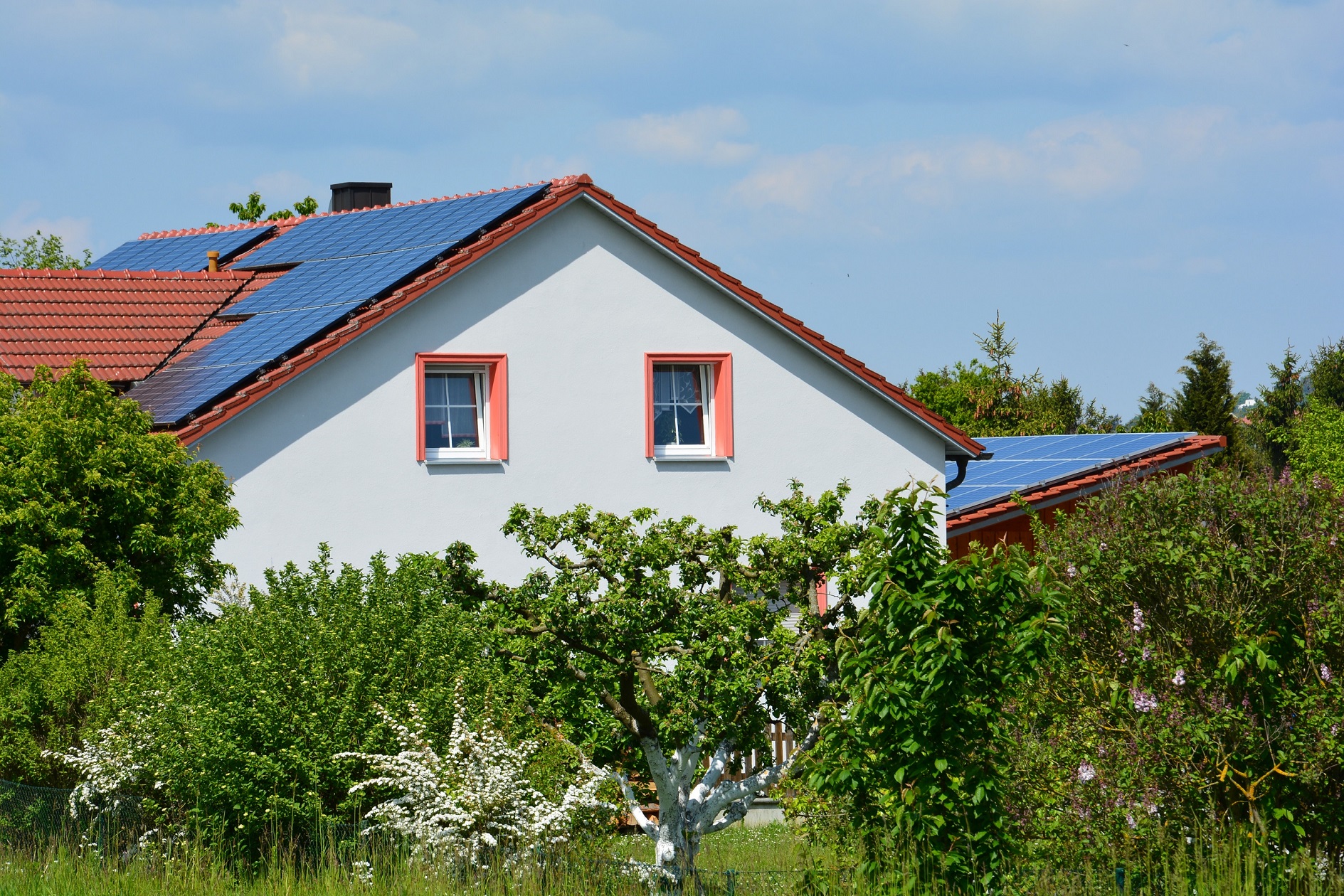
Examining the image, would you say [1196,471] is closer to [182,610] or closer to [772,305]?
[182,610]

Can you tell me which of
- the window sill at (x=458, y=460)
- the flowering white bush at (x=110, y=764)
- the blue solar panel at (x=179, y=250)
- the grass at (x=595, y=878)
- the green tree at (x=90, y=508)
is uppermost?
the blue solar panel at (x=179, y=250)

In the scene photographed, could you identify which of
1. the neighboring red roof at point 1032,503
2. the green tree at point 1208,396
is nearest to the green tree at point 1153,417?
the green tree at point 1208,396

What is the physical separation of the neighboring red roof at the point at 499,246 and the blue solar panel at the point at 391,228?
45 cm

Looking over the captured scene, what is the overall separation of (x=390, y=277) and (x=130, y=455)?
19.5ft

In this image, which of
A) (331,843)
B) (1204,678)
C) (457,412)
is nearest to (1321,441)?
(457,412)

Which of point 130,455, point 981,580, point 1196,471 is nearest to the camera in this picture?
point 981,580

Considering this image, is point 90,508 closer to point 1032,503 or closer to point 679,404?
point 679,404

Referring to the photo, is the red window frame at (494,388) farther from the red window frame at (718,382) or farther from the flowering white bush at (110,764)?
the flowering white bush at (110,764)

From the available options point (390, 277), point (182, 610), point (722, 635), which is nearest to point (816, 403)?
point (390, 277)

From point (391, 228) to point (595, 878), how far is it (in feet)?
45.0

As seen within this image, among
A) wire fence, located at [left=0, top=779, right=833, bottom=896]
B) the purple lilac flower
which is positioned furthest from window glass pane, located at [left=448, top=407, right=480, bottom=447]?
the purple lilac flower

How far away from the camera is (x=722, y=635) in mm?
9719

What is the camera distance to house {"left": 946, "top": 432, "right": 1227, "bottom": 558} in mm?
22297

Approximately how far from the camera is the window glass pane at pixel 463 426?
1811 cm
